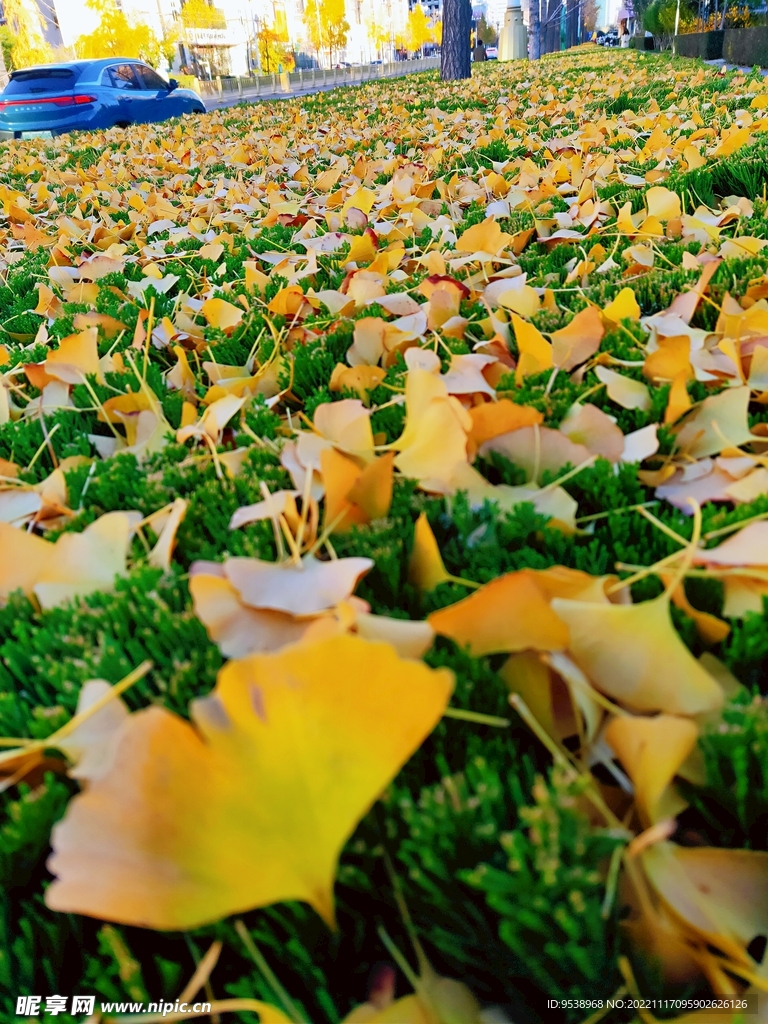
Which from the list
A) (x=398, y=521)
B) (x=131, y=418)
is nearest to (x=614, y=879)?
(x=398, y=521)

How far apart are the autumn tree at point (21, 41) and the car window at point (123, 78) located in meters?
30.5

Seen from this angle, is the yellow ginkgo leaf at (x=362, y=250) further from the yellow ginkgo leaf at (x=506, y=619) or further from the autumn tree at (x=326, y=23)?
the autumn tree at (x=326, y=23)

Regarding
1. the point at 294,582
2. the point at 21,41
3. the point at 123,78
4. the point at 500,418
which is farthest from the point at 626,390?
the point at 21,41

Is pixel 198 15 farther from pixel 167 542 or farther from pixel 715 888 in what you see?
pixel 715 888

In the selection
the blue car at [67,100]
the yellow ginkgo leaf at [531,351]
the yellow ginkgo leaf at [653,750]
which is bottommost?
the yellow ginkgo leaf at [653,750]

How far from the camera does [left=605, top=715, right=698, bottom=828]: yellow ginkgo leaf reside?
0.47 metres

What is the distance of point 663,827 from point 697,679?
0.18 metres

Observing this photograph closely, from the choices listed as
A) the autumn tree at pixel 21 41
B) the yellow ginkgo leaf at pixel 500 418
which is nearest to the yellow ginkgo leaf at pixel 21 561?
the yellow ginkgo leaf at pixel 500 418

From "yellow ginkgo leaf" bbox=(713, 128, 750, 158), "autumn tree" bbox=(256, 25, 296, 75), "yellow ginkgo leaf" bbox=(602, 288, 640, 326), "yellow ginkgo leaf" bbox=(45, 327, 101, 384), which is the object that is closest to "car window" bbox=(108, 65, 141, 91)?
"yellow ginkgo leaf" bbox=(713, 128, 750, 158)

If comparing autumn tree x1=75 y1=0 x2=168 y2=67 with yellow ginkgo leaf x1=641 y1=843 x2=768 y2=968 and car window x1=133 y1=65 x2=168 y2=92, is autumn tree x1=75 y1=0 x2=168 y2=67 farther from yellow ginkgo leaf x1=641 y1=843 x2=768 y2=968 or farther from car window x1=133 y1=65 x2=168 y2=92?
yellow ginkgo leaf x1=641 y1=843 x2=768 y2=968

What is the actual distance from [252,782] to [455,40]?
12.6 m

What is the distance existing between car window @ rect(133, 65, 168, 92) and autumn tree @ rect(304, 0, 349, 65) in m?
46.9

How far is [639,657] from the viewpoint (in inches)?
22.0

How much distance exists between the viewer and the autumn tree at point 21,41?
33844 mm
